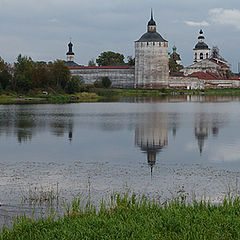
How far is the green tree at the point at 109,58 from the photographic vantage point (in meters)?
88.1

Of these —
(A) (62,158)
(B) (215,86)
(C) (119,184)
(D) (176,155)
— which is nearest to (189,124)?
(D) (176,155)

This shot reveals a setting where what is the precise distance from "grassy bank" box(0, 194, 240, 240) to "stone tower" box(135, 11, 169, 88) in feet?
205

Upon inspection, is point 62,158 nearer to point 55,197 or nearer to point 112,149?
point 112,149

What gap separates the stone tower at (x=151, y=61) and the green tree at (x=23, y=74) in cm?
2321

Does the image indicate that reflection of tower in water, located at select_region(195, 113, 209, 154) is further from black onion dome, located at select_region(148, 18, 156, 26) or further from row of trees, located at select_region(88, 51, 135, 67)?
row of trees, located at select_region(88, 51, 135, 67)

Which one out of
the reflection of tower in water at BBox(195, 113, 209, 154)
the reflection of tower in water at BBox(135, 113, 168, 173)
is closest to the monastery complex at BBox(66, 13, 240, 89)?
the reflection of tower in water at BBox(195, 113, 209, 154)

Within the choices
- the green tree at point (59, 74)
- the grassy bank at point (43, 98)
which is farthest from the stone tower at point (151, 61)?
the green tree at point (59, 74)

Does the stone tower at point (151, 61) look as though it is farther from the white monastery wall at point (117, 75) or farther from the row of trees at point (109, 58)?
the row of trees at point (109, 58)

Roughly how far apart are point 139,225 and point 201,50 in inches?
3536

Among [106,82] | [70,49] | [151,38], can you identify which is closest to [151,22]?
[151,38]

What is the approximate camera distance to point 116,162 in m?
10.2

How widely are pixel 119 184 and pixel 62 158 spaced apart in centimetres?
325

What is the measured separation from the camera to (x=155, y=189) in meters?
7.50

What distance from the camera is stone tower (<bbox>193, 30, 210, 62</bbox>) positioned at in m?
91.9
